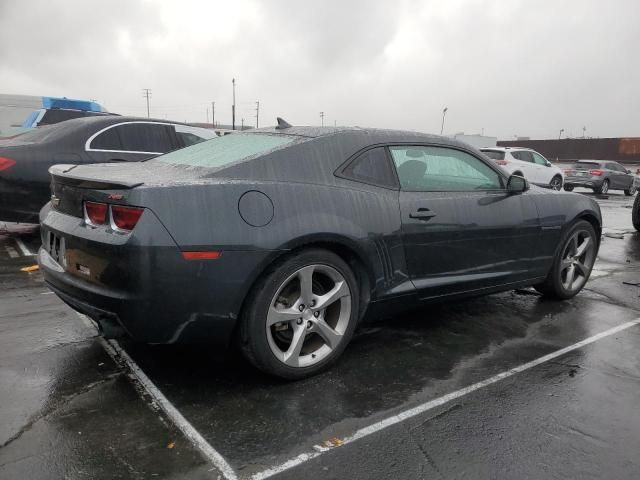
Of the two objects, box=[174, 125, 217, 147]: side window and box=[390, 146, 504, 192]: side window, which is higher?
box=[174, 125, 217, 147]: side window

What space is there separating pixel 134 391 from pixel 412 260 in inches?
72.2

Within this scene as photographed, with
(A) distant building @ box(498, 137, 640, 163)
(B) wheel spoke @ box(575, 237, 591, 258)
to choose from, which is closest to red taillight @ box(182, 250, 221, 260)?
(B) wheel spoke @ box(575, 237, 591, 258)

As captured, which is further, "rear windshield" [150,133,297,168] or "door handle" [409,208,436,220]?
"door handle" [409,208,436,220]

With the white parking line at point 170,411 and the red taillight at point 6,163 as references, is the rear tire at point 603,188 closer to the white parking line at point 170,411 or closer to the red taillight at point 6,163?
the red taillight at point 6,163

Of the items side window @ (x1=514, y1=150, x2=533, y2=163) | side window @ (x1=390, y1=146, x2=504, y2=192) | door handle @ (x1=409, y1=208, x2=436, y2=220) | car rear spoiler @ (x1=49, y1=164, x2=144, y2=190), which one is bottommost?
door handle @ (x1=409, y1=208, x2=436, y2=220)

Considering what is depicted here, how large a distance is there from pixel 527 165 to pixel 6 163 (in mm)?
15932

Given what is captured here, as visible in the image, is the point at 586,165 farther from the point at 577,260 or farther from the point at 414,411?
the point at 414,411

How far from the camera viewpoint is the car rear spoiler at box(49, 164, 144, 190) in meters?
2.41

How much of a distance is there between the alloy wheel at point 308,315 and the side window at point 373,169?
637 mm

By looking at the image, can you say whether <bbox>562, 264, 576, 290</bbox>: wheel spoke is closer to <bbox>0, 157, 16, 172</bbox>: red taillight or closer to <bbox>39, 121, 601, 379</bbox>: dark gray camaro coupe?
<bbox>39, 121, 601, 379</bbox>: dark gray camaro coupe

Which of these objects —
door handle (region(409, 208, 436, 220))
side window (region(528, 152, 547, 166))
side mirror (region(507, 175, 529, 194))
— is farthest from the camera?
side window (region(528, 152, 547, 166))

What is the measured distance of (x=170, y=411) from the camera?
247 cm

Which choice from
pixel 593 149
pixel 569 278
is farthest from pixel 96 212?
pixel 593 149

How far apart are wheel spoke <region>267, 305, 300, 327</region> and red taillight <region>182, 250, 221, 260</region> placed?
438mm
